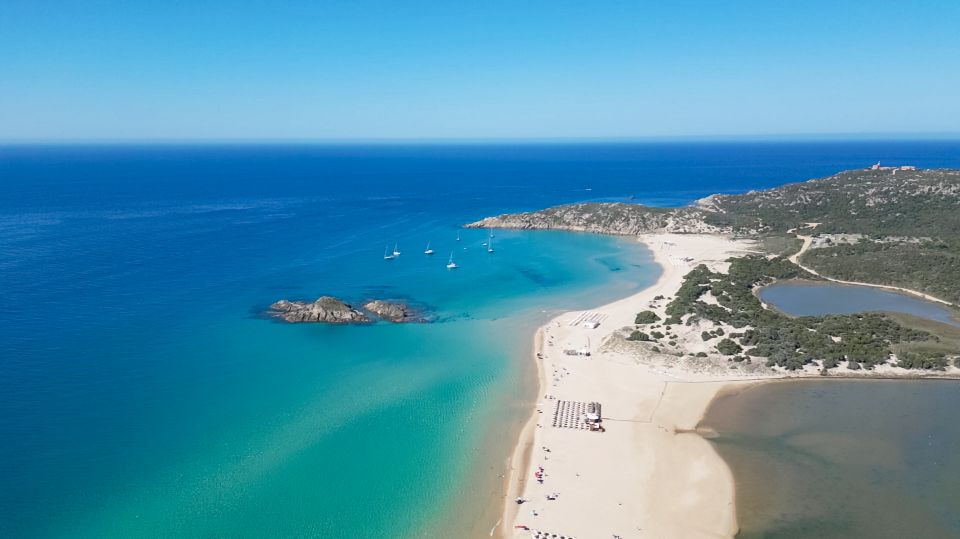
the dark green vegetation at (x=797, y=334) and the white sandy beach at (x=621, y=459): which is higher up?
the dark green vegetation at (x=797, y=334)

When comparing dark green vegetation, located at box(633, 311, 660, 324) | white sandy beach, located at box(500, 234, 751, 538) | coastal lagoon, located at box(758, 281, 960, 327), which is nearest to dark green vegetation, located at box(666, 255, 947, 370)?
dark green vegetation, located at box(633, 311, 660, 324)

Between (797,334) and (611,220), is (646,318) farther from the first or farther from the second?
(611,220)

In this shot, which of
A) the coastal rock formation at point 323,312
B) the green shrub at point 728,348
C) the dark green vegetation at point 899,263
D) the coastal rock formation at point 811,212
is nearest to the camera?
the green shrub at point 728,348

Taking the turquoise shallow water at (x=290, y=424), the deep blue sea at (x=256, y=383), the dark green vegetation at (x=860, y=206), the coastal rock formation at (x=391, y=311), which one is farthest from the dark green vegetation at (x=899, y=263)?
the coastal rock formation at (x=391, y=311)

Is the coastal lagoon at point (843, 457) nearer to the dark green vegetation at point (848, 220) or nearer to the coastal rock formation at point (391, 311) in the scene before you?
the coastal rock formation at point (391, 311)

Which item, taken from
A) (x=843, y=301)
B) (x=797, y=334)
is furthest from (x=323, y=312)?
(x=843, y=301)

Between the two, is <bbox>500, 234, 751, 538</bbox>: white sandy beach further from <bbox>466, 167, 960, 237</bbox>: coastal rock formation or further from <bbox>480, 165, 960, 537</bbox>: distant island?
<bbox>466, 167, 960, 237</bbox>: coastal rock formation

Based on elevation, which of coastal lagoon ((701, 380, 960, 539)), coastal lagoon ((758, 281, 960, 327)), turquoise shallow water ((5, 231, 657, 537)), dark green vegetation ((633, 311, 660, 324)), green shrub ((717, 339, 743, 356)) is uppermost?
dark green vegetation ((633, 311, 660, 324))
